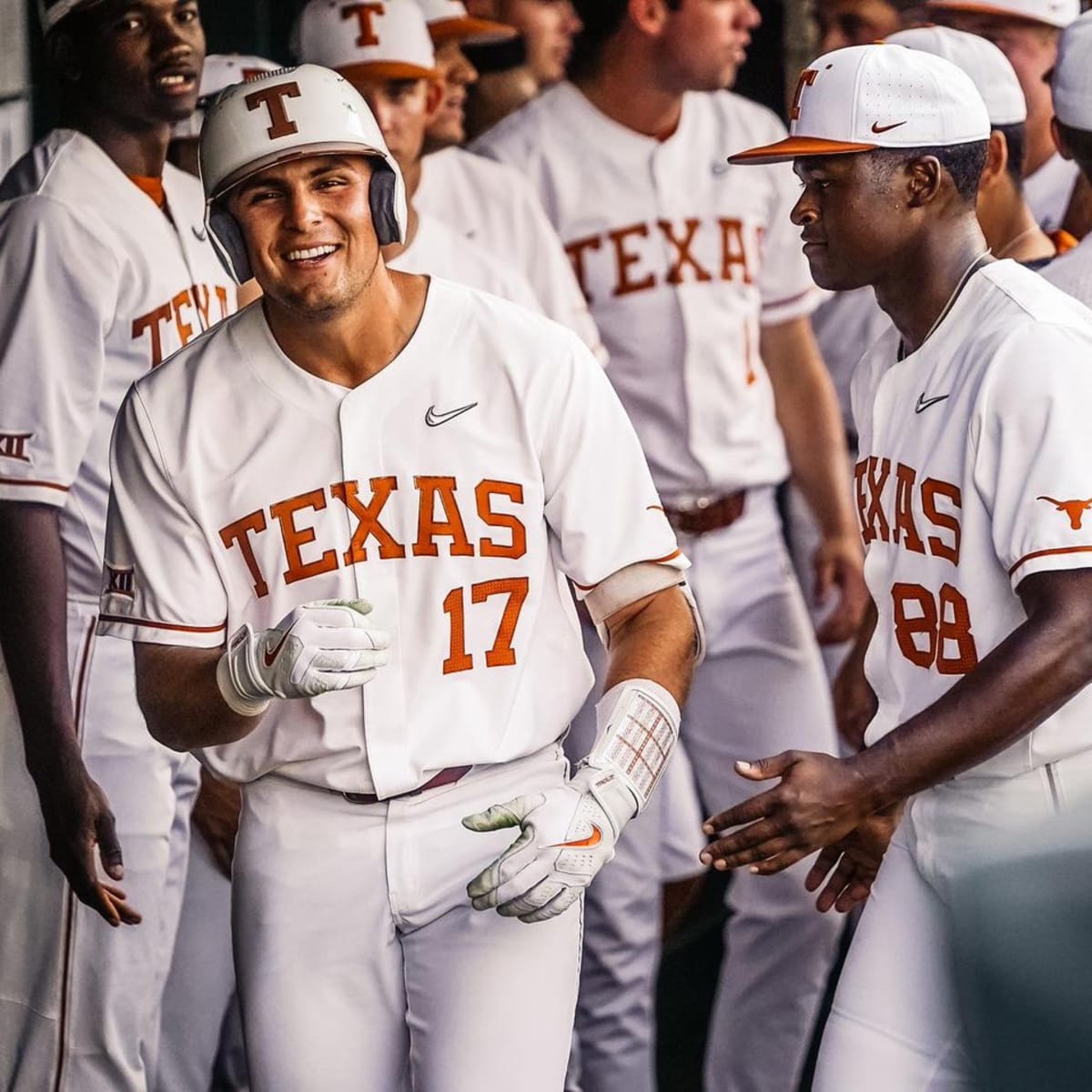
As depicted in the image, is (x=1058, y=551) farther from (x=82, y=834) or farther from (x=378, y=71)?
(x=378, y=71)

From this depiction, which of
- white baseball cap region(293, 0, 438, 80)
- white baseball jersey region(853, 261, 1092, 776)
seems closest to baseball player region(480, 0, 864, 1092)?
white baseball cap region(293, 0, 438, 80)

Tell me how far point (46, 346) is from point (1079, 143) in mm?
1728

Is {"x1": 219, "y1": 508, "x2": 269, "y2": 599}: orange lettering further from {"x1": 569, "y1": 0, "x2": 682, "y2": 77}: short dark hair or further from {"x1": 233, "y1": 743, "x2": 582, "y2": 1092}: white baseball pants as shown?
{"x1": 569, "y1": 0, "x2": 682, "y2": 77}: short dark hair

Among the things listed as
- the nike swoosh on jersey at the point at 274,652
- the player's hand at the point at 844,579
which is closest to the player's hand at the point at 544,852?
the nike swoosh on jersey at the point at 274,652

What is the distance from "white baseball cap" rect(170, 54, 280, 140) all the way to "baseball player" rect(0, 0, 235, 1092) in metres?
0.23

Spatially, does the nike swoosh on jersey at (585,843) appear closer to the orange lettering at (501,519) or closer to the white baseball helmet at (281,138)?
the orange lettering at (501,519)

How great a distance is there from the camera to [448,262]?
13.5ft

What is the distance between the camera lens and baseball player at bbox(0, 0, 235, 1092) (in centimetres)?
349

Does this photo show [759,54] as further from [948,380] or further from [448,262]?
[948,380]

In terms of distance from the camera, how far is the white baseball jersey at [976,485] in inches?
106

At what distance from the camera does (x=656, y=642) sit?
9.33ft

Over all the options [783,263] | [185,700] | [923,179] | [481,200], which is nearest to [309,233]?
[185,700]

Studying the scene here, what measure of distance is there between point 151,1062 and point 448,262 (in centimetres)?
157

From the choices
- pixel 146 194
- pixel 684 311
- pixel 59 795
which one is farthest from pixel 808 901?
pixel 146 194
